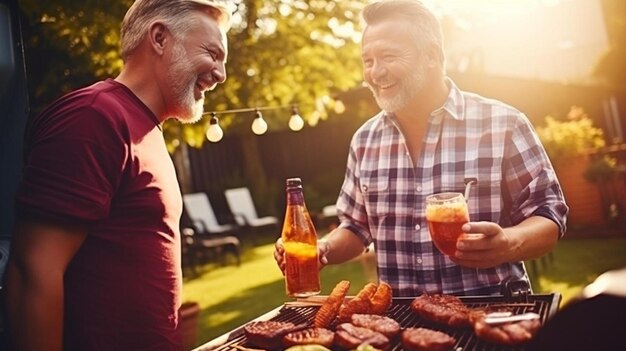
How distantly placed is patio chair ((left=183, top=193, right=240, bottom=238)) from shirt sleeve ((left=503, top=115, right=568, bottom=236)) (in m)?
12.0

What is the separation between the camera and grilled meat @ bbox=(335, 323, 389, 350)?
77.4 inches

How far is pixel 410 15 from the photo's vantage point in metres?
2.99

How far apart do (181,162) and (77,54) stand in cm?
1005

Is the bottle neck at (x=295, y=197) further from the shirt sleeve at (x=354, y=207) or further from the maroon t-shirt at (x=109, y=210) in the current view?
the shirt sleeve at (x=354, y=207)

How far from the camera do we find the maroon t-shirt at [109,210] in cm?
191

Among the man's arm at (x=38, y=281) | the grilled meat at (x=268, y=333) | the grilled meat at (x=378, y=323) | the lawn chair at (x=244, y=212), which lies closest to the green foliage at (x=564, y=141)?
the lawn chair at (x=244, y=212)

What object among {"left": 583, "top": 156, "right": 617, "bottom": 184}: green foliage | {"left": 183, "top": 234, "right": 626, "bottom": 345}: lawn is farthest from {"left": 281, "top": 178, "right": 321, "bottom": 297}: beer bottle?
{"left": 583, "top": 156, "right": 617, "bottom": 184}: green foliage

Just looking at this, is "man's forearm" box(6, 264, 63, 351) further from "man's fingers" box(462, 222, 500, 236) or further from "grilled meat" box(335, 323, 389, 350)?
"man's fingers" box(462, 222, 500, 236)

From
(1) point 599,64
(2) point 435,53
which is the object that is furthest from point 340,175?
(2) point 435,53

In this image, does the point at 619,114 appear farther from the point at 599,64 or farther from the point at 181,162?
the point at 181,162

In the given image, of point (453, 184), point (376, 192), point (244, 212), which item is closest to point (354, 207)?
point (376, 192)

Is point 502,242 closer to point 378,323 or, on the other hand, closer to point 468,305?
point 468,305

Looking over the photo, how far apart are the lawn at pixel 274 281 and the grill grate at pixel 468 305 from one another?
4.42 m

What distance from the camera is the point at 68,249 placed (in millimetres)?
1938
